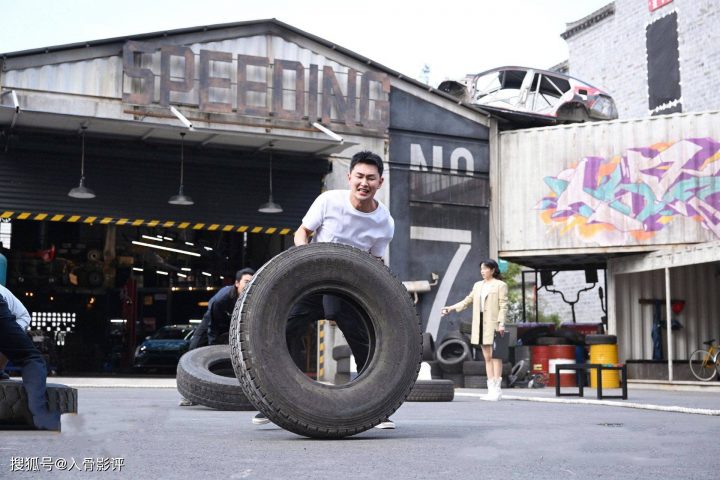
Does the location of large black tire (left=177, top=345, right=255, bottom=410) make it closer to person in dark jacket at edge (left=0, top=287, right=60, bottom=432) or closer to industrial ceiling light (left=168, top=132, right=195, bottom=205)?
person in dark jacket at edge (left=0, top=287, right=60, bottom=432)

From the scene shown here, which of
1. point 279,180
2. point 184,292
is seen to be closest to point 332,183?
point 279,180

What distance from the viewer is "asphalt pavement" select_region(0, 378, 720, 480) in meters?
3.86

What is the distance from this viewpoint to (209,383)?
8.59 m

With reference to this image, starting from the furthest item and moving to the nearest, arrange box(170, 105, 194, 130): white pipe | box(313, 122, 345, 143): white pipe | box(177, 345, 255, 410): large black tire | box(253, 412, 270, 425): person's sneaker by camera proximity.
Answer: box(313, 122, 345, 143): white pipe
box(170, 105, 194, 130): white pipe
box(177, 345, 255, 410): large black tire
box(253, 412, 270, 425): person's sneaker

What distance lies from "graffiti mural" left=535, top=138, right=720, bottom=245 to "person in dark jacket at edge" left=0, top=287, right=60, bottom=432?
16172mm

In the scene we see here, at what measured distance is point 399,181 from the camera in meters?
20.3

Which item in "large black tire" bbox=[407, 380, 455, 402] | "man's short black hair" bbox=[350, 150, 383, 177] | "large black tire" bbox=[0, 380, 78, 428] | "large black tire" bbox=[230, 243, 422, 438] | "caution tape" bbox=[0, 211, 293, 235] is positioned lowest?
"large black tire" bbox=[407, 380, 455, 402]

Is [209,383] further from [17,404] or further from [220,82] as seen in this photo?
[220,82]

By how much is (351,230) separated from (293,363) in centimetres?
113

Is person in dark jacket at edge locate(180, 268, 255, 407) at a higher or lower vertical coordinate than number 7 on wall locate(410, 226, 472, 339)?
Result: lower

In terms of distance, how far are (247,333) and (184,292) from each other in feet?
87.1

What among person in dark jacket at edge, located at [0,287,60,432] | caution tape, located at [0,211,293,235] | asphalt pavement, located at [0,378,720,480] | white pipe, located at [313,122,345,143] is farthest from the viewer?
white pipe, located at [313,122,345,143]

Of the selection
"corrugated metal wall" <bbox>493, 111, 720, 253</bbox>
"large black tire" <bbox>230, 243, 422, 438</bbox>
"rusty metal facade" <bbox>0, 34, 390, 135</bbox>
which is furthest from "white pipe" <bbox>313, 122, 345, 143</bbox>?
"large black tire" <bbox>230, 243, 422, 438</bbox>

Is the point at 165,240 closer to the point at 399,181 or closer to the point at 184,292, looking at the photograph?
the point at 184,292
